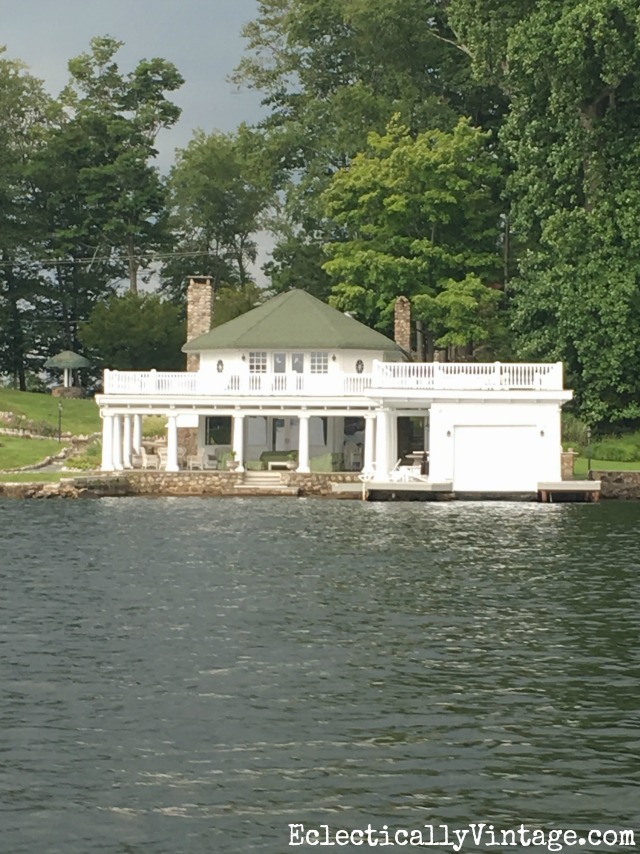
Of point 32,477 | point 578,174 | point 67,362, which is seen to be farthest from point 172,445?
point 67,362

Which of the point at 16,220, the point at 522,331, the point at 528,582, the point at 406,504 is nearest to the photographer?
the point at 528,582

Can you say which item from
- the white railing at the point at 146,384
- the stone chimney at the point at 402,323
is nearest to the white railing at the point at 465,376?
the white railing at the point at 146,384

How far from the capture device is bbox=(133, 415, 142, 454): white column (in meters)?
69.9

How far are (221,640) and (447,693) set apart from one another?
6.31 meters

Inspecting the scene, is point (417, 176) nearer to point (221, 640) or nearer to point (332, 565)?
point (332, 565)

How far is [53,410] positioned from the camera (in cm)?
8612

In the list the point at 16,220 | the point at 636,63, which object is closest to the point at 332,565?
the point at 636,63

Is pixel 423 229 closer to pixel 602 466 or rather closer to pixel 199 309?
pixel 199 309

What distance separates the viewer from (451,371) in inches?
2532

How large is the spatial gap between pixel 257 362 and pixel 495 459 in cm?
1272

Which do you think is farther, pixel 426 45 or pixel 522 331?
pixel 426 45

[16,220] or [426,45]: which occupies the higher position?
[426,45]

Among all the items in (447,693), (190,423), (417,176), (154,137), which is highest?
(154,137)

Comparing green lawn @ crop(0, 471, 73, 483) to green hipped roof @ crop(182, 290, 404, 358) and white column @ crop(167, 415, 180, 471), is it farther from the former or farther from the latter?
green hipped roof @ crop(182, 290, 404, 358)
